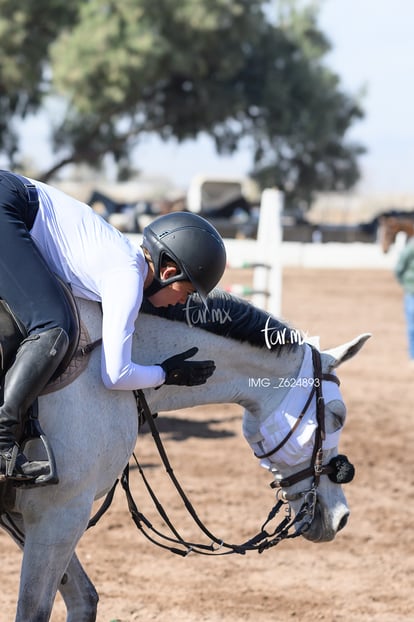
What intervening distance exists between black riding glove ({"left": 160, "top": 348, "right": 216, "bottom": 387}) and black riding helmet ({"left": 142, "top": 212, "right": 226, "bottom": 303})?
10.4 inches

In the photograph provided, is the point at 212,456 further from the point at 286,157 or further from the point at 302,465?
the point at 286,157

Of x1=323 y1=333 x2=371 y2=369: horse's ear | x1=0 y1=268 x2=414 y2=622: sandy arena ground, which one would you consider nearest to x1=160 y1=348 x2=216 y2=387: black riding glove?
x1=323 y1=333 x2=371 y2=369: horse's ear

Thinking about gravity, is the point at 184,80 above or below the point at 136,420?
above

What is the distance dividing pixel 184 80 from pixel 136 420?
3446cm

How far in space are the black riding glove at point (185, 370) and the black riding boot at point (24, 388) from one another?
478 millimetres

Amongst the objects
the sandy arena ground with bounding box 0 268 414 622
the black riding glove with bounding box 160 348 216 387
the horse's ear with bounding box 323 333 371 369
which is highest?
the horse's ear with bounding box 323 333 371 369

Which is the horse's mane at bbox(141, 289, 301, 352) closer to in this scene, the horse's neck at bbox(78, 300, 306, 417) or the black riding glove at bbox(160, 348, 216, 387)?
the horse's neck at bbox(78, 300, 306, 417)

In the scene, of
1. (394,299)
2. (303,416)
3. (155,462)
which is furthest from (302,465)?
(394,299)

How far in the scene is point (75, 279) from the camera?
3.30 metres

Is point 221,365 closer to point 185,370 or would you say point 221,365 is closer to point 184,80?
point 185,370

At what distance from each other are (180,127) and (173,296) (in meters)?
34.7

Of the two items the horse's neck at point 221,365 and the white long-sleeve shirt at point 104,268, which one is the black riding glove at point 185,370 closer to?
the white long-sleeve shirt at point 104,268

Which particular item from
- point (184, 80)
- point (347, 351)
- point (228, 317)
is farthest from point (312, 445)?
point (184, 80)

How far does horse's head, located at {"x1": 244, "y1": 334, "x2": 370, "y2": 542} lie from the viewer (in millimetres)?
3877
